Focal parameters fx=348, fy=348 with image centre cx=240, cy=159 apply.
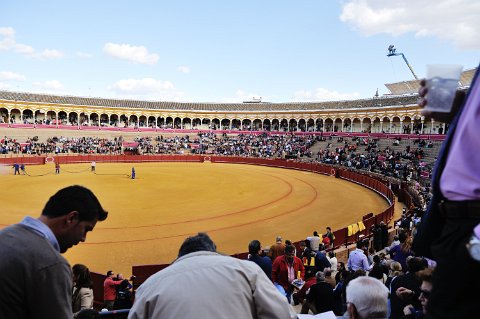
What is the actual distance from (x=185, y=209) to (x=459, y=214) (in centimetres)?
1749

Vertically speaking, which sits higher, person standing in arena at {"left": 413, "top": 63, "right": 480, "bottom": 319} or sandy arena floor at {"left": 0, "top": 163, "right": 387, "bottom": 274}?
person standing in arena at {"left": 413, "top": 63, "right": 480, "bottom": 319}

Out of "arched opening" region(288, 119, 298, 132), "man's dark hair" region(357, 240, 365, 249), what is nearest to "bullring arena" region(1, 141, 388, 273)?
"man's dark hair" region(357, 240, 365, 249)

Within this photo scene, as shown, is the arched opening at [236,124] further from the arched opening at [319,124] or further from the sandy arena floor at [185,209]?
the sandy arena floor at [185,209]

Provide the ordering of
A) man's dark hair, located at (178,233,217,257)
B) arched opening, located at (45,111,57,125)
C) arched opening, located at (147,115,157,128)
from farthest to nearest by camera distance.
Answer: arched opening, located at (147,115,157,128) < arched opening, located at (45,111,57,125) < man's dark hair, located at (178,233,217,257)

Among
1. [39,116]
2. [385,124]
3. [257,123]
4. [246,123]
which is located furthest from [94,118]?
[385,124]

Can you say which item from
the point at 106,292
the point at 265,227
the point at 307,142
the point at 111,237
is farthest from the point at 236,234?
the point at 307,142

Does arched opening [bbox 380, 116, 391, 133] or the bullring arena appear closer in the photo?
the bullring arena

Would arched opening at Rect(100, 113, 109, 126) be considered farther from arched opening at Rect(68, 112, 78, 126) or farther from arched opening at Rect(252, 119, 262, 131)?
arched opening at Rect(252, 119, 262, 131)

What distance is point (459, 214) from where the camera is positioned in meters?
1.40

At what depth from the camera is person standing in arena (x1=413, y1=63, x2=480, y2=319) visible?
4.32ft

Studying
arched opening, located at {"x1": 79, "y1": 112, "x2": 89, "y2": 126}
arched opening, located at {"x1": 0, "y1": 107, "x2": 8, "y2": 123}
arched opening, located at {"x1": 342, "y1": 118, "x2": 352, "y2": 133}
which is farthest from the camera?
arched opening, located at {"x1": 79, "y1": 112, "x2": 89, "y2": 126}

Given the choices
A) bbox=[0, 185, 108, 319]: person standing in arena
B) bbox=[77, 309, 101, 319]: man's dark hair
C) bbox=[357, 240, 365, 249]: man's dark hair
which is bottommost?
bbox=[357, 240, 365, 249]: man's dark hair

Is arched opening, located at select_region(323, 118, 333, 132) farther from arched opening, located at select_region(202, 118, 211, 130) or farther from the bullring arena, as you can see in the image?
the bullring arena

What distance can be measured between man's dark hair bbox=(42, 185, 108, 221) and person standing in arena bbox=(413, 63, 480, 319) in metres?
2.01
